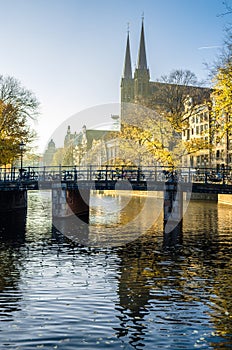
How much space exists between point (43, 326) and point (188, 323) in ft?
13.7

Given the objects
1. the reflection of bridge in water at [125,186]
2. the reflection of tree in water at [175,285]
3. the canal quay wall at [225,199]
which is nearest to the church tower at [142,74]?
the canal quay wall at [225,199]

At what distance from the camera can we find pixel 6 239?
29.4 m

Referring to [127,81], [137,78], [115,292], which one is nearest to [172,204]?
[115,292]

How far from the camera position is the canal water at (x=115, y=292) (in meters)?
12.5

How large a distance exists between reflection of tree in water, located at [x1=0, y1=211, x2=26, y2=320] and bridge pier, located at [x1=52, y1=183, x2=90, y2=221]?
122 inches

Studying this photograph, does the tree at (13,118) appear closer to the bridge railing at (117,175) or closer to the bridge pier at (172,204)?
the bridge railing at (117,175)

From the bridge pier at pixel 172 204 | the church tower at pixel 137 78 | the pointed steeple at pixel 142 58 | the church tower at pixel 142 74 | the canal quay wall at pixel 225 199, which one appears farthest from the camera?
the church tower at pixel 137 78

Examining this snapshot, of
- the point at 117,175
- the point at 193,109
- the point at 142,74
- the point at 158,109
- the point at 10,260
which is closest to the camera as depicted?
the point at 10,260

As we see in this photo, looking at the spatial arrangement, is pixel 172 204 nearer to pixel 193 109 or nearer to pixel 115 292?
pixel 193 109

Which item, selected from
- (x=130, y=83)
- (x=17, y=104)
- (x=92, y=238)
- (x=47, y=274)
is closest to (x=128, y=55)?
(x=130, y=83)

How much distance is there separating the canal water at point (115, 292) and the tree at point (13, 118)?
63.1 feet

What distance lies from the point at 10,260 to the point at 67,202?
2002 cm

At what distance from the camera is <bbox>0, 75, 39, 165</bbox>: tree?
48.9 m

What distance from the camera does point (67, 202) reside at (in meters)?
42.5
